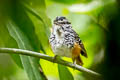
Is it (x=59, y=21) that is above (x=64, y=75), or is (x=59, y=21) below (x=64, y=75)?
above

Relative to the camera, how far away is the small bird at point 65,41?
698 mm

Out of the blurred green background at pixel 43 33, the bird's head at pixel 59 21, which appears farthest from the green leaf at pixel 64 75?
the bird's head at pixel 59 21

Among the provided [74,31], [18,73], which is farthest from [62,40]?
[18,73]

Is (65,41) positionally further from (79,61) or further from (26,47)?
(26,47)

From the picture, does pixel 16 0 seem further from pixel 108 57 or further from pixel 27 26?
pixel 27 26

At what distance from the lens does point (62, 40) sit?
0.76 meters

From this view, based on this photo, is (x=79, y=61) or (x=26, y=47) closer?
(x=26, y=47)

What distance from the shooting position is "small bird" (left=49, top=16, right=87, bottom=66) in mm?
698

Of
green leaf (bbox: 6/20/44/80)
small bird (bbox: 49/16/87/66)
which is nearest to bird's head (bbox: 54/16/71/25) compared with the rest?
small bird (bbox: 49/16/87/66)

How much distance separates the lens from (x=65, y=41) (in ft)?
2.56

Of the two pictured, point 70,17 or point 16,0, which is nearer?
point 16,0

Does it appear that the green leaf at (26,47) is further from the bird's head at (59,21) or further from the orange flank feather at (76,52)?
the orange flank feather at (76,52)

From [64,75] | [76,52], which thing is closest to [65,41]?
[76,52]

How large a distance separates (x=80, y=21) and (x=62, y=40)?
79 millimetres
